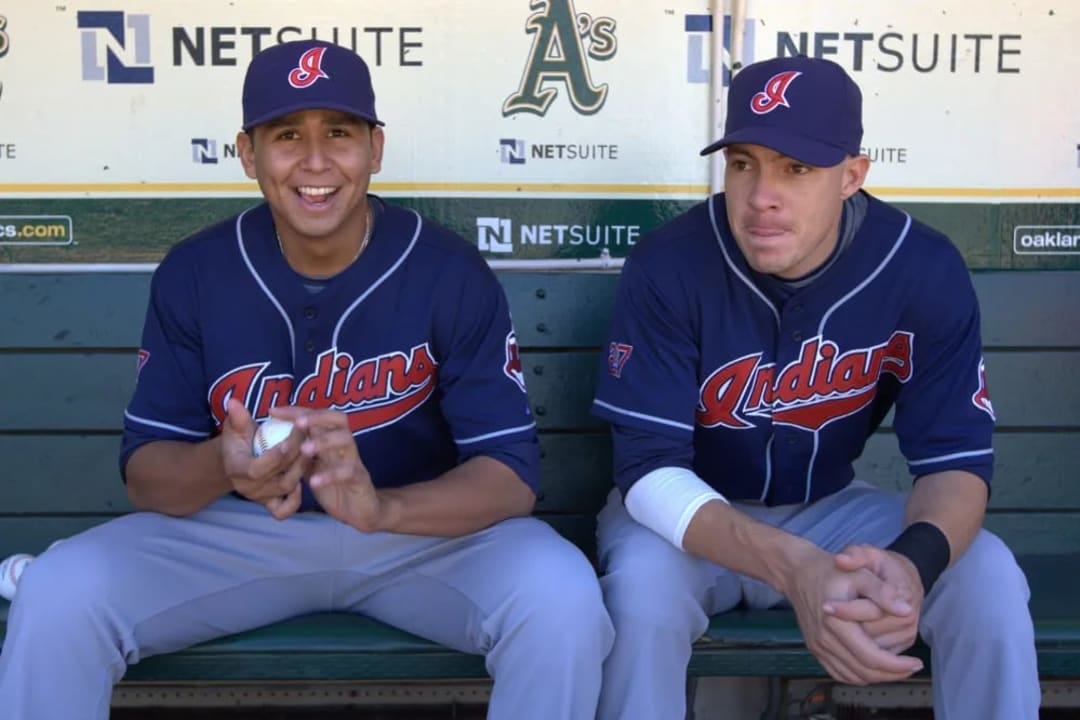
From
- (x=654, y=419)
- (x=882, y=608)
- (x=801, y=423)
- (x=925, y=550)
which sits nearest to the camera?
(x=882, y=608)

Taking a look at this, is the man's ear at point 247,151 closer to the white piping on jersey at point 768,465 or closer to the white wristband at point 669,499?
the white wristband at point 669,499

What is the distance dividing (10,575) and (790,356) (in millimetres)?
1553

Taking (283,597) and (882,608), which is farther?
(283,597)

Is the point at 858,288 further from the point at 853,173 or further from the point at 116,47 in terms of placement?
the point at 116,47

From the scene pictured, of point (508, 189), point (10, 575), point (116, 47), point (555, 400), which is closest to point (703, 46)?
point (508, 189)

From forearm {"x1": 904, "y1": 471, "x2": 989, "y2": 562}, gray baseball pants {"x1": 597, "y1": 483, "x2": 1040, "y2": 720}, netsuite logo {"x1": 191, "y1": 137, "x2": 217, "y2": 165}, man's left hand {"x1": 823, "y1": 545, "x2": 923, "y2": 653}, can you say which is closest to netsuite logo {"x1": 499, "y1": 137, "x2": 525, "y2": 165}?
netsuite logo {"x1": 191, "y1": 137, "x2": 217, "y2": 165}

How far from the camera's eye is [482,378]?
93.3 inches

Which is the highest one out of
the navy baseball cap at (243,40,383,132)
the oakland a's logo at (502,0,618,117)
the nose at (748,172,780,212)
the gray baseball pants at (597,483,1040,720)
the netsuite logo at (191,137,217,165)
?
the oakland a's logo at (502,0,618,117)

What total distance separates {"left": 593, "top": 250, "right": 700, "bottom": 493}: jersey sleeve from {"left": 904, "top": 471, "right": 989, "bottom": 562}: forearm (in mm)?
407

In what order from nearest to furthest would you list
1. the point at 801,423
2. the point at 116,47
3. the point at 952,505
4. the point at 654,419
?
the point at 952,505 → the point at 654,419 → the point at 801,423 → the point at 116,47

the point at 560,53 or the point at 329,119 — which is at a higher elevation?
the point at 560,53

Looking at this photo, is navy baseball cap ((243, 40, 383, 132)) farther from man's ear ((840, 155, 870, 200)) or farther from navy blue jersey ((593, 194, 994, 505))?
man's ear ((840, 155, 870, 200))

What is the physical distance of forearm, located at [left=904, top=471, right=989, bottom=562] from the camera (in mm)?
2184

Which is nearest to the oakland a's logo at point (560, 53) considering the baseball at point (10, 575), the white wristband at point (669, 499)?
the white wristband at point (669, 499)
